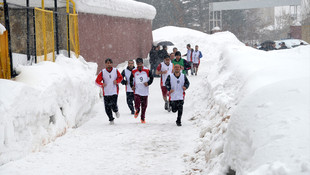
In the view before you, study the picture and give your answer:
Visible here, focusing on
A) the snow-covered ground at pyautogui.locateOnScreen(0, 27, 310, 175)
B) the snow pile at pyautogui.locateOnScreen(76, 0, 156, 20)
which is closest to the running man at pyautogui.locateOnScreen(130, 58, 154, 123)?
the snow-covered ground at pyautogui.locateOnScreen(0, 27, 310, 175)

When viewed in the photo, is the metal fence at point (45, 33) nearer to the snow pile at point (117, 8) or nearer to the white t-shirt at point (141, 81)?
the snow pile at point (117, 8)

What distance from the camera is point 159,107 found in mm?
13188

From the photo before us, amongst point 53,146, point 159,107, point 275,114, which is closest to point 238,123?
point 275,114

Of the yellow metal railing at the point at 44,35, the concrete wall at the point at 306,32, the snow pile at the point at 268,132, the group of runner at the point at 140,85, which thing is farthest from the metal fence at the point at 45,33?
the concrete wall at the point at 306,32

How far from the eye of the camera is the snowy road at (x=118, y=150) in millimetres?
6770

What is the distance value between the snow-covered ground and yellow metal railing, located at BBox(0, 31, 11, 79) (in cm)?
27

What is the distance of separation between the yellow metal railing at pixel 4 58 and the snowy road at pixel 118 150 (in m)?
1.59

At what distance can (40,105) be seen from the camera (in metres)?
8.18

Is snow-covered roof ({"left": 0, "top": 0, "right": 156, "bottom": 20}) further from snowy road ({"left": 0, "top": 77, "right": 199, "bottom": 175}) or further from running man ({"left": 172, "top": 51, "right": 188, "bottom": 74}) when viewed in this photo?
snowy road ({"left": 0, "top": 77, "right": 199, "bottom": 175})

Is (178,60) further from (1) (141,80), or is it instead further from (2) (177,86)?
(2) (177,86)

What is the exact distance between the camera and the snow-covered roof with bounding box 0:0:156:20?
1427 centimetres

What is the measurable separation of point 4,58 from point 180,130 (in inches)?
153

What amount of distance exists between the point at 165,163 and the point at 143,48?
736 inches

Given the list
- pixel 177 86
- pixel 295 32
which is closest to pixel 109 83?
pixel 177 86
